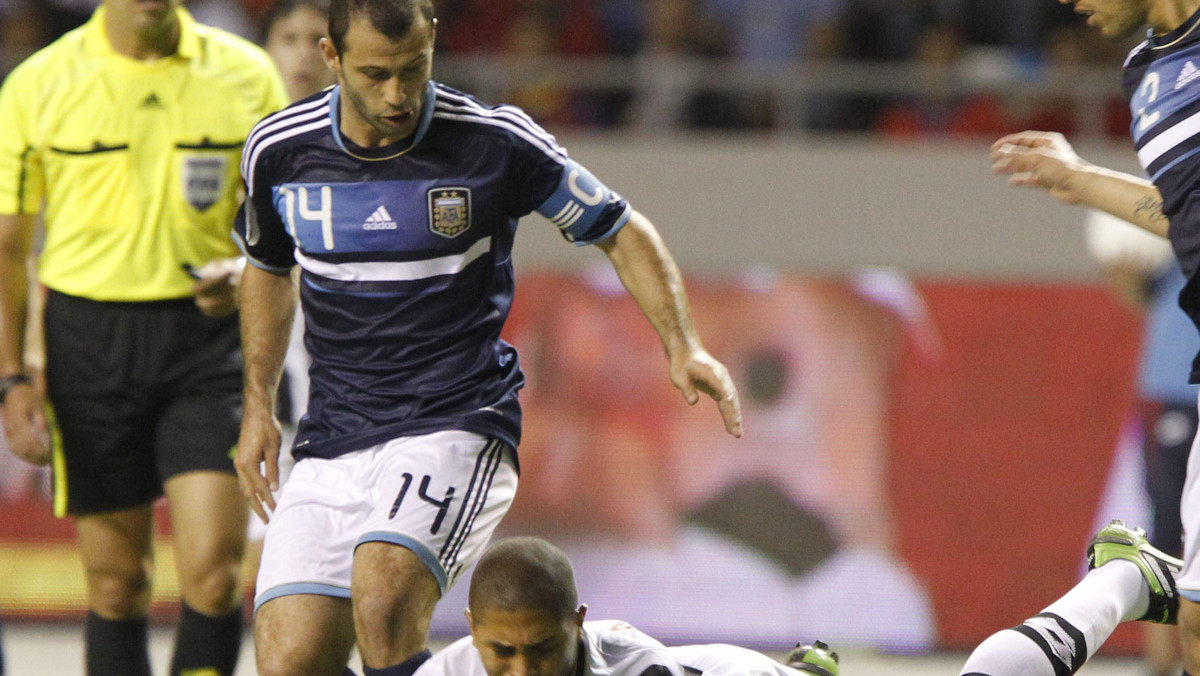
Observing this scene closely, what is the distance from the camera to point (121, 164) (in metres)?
4.41

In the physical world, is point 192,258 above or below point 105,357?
above

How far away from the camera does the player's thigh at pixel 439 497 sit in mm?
3377

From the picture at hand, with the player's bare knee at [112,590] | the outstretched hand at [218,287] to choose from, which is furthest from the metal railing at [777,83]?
the player's bare knee at [112,590]

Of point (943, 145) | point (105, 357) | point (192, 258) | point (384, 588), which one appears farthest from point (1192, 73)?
point (943, 145)

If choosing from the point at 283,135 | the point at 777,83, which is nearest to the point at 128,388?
the point at 283,135

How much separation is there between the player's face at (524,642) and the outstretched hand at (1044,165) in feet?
5.01

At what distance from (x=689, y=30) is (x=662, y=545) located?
11.5ft

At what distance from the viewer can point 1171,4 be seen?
347 cm

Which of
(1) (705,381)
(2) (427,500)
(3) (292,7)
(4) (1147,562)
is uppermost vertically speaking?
(3) (292,7)

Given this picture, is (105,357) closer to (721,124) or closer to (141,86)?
(141,86)

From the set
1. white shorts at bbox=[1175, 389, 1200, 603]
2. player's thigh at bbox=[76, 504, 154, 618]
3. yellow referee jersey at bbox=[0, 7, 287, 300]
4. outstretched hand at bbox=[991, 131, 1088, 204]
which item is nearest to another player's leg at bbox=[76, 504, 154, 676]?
player's thigh at bbox=[76, 504, 154, 618]

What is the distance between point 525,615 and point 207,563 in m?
1.54

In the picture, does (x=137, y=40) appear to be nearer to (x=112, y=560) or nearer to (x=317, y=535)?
(x=112, y=560)

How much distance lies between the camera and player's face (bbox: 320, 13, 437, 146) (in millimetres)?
3344
